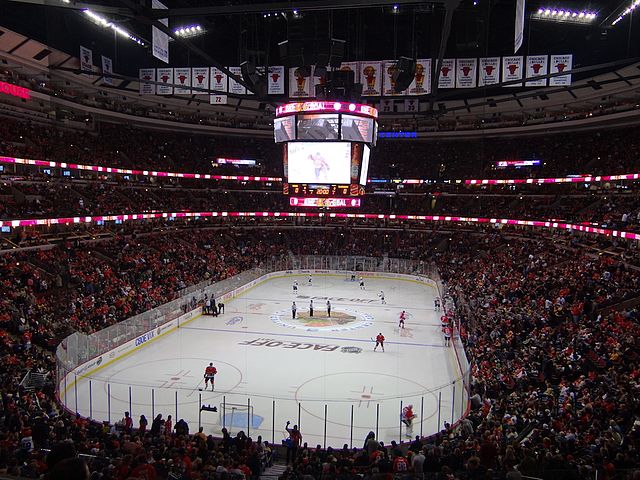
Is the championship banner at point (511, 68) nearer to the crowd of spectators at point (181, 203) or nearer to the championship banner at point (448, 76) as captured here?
the championship banner at point (448, 76)

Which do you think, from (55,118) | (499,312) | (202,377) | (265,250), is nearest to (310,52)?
(202,377)

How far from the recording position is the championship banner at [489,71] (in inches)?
712

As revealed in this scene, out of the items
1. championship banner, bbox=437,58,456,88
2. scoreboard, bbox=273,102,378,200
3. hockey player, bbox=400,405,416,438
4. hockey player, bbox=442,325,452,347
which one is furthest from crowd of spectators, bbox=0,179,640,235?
hockey player, bbox=400,405,416,438

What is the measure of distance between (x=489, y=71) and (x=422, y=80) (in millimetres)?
2469

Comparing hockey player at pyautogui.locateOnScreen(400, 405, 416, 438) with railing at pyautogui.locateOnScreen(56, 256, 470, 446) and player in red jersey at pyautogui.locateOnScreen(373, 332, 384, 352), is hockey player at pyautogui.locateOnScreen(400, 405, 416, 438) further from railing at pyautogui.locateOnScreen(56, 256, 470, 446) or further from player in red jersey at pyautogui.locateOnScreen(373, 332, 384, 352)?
player in red jersey at pyautogui.locateOnScreen(373, 332, 384, 352)

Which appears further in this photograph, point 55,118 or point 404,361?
point 55,118

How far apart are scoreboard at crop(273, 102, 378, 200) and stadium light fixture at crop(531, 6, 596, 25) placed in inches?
280

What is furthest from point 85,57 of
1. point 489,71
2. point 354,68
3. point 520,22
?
point 520,22

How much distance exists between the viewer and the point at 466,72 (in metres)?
18.4

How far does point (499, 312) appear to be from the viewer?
22.2 meters

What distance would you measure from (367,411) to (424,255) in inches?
1290

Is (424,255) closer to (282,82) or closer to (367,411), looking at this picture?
(282,82)

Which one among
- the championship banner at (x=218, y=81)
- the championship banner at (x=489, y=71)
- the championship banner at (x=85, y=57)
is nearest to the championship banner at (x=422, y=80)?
the championship banner at (x=489, y=71)

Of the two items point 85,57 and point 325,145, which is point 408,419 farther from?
point 85,57
